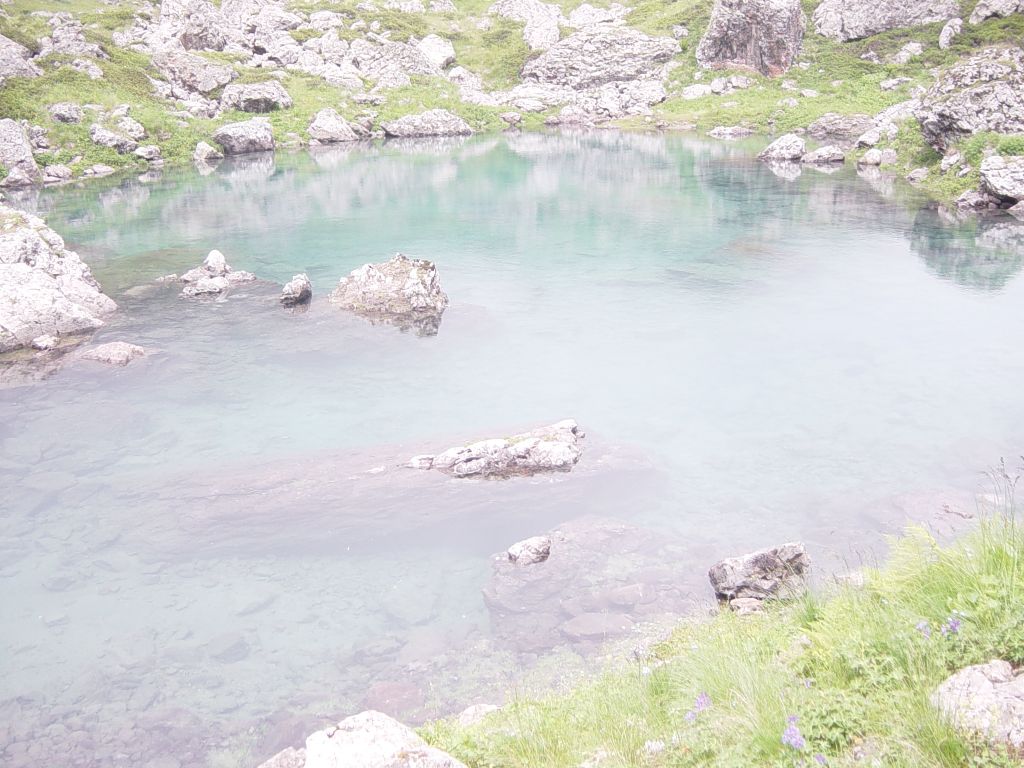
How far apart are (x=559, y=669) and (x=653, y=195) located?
130 ft

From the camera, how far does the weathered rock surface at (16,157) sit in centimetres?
5425

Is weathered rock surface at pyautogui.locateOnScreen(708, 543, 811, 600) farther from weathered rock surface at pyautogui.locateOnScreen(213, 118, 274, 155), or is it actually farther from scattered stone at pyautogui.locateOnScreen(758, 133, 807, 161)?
weathered rock surface at pyautogui.locateOnScreen(213, 118, 274, 155)

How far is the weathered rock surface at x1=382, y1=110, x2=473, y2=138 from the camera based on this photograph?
8256cm

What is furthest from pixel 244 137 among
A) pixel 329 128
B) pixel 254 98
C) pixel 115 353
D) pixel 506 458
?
pixel 506 458

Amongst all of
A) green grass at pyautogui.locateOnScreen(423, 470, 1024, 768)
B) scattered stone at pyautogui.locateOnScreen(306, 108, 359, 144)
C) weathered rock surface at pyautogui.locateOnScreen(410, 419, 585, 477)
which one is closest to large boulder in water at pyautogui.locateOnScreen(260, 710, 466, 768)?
green grass at pyautogui.locateOnScreen(423, 470, 1024, 768)

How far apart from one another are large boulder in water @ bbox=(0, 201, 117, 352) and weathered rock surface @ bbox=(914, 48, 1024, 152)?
4737 centimetres

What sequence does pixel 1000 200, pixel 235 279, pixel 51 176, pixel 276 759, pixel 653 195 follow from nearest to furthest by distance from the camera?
pixel 276 759
pixel 235 279
pixel 1000 200
pixel 653 195
pixel 51 176

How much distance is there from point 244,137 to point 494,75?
46286mm

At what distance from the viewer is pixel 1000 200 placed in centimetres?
3797

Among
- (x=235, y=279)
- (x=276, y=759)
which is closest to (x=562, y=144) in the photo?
(x=235, y=279)

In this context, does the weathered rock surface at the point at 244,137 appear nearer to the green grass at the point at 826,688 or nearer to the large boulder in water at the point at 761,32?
the large boulder in water at the point at 761,32

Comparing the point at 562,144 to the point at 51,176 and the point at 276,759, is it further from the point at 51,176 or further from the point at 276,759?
the point at 276,759

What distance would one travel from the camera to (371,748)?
5.98 m

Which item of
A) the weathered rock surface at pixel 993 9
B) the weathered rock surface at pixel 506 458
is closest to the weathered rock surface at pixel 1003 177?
the weathered rock surface at pixel 506 458
